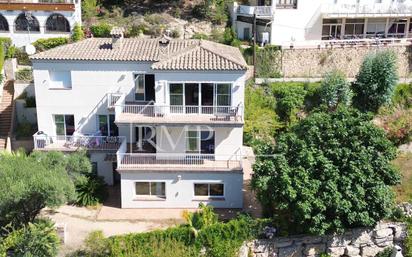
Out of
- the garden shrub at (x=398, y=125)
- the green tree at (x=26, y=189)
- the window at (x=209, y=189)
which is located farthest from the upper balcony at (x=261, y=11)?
the green tree at (x=26, y=189)

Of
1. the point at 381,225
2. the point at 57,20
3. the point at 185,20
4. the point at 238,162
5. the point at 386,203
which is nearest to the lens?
the point at 386,203

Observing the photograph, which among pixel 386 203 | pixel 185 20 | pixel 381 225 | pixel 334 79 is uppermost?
pixel 185 20

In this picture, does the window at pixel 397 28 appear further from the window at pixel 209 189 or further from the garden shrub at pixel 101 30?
the window at pixel 209 189

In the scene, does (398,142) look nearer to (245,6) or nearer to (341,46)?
(341,46)

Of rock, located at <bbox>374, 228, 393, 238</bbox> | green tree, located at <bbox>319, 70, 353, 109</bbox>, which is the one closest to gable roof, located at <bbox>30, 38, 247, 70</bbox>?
green tree, located at <bbox>319, 70, 353, 109</bbox>

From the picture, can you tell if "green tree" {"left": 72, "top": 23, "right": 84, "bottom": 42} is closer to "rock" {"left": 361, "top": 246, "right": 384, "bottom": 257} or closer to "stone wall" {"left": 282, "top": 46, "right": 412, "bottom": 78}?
"stone wall" {"left": 282, "top": 46, "right": 412, "bottom": 78}

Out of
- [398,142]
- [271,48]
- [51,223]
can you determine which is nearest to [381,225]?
[398,142]
